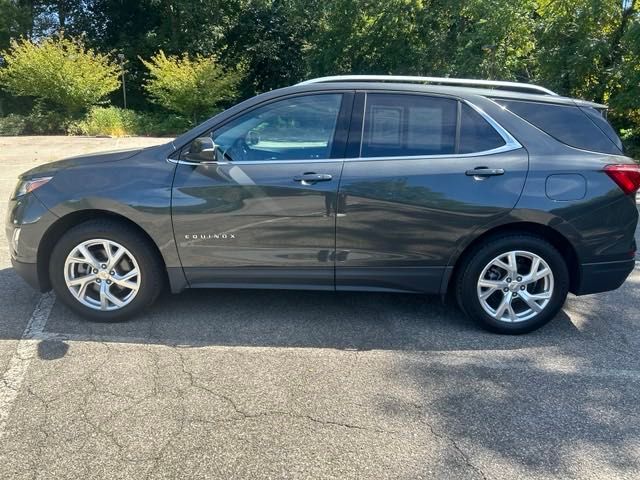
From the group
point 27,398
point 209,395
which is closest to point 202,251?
point 209,395

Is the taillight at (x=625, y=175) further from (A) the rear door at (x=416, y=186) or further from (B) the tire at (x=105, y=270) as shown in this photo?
(B) the tire at (x=105, y=270)

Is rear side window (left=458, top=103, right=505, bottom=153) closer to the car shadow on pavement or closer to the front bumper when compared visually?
the car shadow on pavement

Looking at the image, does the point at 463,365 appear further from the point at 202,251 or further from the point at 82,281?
the point at 82,281

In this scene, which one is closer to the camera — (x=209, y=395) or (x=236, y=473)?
(x=236, y=473)

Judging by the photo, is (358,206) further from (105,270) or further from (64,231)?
(64,231)

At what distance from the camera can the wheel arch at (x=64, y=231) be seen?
3773 mm

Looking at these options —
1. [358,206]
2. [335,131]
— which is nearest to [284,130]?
[335,131]

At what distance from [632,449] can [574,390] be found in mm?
539

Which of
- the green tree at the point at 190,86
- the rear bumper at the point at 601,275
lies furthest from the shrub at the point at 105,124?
the rear bumper at the point at 601,275

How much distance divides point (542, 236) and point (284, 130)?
6.58 feet

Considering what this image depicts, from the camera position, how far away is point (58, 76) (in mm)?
19172

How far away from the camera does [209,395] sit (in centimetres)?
298

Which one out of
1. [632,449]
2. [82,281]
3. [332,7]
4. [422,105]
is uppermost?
[332,7]

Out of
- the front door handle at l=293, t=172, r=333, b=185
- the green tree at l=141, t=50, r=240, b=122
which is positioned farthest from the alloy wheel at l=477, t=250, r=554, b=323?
the green tree at l=141, t=50, r=240, b=122
